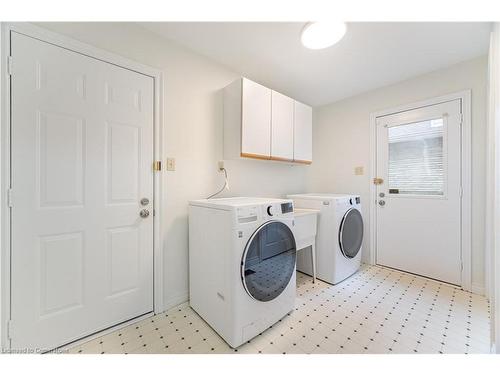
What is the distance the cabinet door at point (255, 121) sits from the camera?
182 centimetres

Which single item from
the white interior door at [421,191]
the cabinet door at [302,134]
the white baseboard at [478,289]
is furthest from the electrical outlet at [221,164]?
the white baseboard at [478,289]

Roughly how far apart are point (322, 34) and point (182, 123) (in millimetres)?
1302

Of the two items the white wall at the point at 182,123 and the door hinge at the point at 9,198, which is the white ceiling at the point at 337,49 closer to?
the white wall at the point at 182,123

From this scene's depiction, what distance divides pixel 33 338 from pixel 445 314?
2863 mm

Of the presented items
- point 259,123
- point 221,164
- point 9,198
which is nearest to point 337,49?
point 259,123

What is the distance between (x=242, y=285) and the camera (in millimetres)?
1306

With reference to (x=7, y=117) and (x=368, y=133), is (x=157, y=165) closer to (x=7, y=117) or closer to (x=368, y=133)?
(x=7, y=117)

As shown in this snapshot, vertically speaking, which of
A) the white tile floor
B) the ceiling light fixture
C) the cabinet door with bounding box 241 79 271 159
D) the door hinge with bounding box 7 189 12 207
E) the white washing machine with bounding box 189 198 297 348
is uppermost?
the ceiling light fixture

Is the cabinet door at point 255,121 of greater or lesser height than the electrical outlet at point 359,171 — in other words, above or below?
above

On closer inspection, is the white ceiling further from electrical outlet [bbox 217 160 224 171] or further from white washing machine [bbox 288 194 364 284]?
white washing machine [bbox 288 194 364 284]

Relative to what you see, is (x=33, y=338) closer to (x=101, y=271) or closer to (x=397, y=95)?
(x=101, y=271)

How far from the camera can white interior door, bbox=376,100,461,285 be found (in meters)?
2.05

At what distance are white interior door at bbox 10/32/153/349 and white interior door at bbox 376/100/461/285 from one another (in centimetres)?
261

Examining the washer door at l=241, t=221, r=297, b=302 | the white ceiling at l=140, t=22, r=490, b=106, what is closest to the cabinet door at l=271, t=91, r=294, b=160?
the white ceiling at l=140, t=22, r=490, b=106
